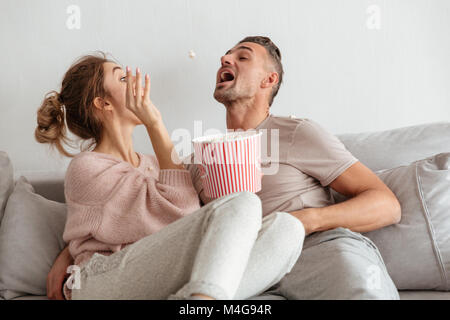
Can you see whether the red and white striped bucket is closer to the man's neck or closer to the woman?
the woman

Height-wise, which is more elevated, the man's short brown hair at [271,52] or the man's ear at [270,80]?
the man's short brown hair at [271,52]

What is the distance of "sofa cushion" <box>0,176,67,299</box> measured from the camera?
1.49 m

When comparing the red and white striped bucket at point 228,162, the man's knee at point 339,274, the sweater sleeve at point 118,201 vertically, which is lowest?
the man's knee at point 339,274

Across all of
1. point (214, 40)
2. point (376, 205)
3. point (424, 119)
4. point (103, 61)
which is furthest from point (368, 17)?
point (103, 61)

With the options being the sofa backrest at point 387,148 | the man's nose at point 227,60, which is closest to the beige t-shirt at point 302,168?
the sofa backrest at point 387,148

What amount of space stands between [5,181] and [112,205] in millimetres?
539

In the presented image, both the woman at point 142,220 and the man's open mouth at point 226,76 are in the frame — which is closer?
the woman at point 142,220

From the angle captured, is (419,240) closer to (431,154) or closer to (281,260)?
(431,154)

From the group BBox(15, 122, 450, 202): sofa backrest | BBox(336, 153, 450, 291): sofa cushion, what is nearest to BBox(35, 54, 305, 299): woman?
BBox(15, 122, 450, 202): sofa backrest

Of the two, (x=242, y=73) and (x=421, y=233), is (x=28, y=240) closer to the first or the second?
(x=242, y=73)

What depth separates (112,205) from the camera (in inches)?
54.0

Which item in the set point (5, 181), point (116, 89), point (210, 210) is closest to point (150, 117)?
point (116, 89)

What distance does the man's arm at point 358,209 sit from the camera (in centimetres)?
142

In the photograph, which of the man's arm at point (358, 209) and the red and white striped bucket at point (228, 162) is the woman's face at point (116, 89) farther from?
the man's arm at point (358, 209)
